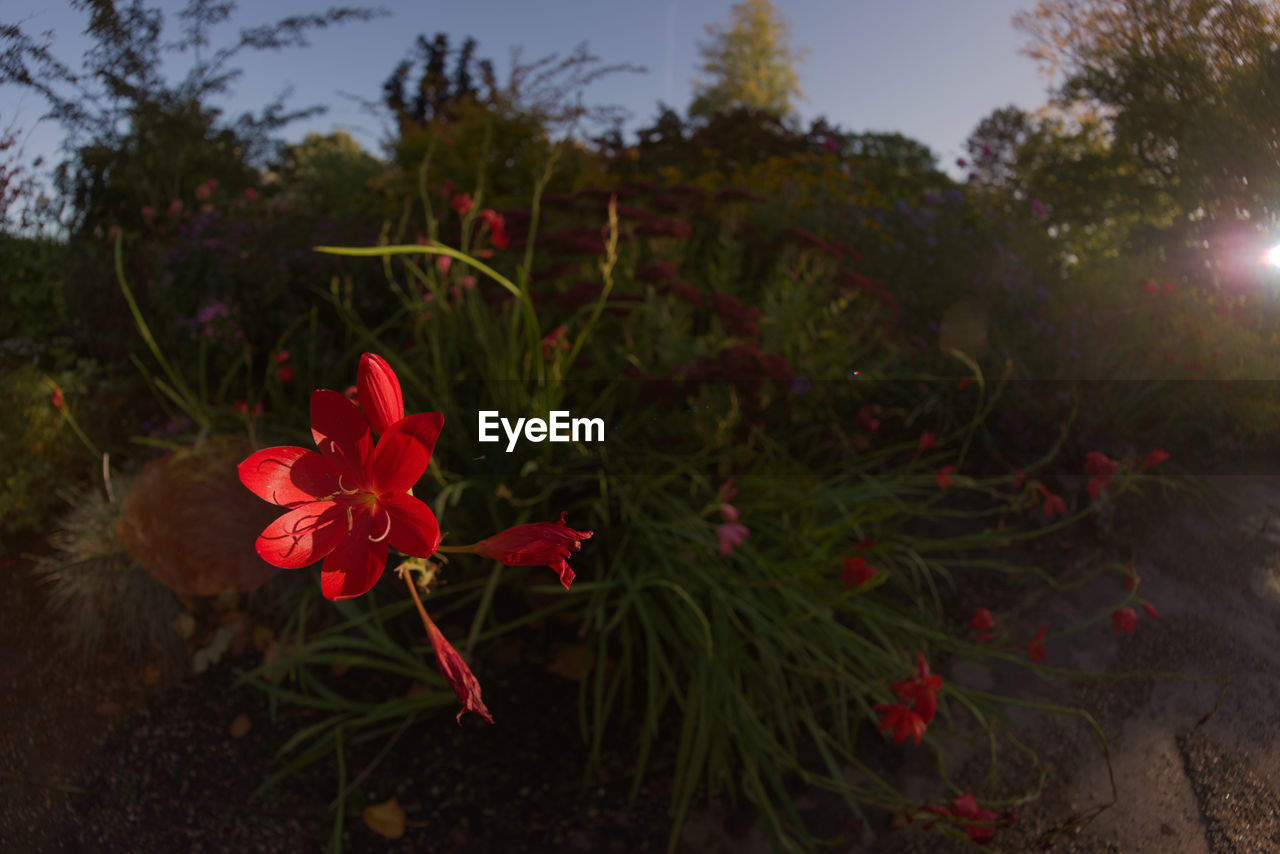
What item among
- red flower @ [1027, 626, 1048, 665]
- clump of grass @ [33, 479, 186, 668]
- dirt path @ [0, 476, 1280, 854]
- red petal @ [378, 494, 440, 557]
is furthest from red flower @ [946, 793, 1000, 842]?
clump of grass @ [33, 479, 186, 668]

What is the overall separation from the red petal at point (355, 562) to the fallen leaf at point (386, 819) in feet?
4.72

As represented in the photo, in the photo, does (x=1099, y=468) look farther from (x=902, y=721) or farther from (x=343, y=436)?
(x=343, y=436)

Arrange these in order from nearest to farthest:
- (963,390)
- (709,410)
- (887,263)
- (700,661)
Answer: (700,661)
(709,410)
(963,390)
(887,263)

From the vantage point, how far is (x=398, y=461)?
1.07 feet

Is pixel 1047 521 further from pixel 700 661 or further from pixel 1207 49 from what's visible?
pixel 1207 49

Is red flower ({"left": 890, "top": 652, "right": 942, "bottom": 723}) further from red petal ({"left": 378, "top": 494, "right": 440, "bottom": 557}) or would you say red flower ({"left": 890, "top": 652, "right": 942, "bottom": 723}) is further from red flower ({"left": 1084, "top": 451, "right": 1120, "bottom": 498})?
red petal ({"left": 378, "top": 494, "right": 440, "bottom": 557})

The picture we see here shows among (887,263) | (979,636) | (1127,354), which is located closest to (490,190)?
(887,263)

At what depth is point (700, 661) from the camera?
168 centimetres

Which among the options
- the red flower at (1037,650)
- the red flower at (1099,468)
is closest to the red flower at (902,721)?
the red flower at (1037,650)

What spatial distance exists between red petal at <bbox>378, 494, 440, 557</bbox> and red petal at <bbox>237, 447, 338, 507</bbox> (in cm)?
3

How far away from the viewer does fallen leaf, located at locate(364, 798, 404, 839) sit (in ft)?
4.93

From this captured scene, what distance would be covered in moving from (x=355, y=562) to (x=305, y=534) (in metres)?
0.02

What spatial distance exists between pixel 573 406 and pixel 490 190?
2.65 metres

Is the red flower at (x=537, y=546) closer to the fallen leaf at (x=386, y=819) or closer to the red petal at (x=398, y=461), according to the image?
the red petal at (x=398, y=461)
